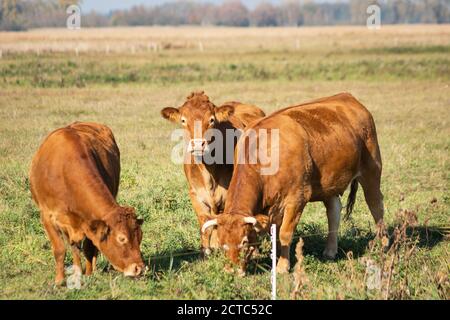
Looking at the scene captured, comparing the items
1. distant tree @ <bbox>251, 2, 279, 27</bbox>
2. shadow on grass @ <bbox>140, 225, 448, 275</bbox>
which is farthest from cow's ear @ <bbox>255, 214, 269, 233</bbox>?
distant tree @ <bbox>251, 2, 279, 27</bbox>

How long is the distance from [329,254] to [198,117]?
2327 mm

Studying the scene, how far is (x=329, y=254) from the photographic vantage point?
Answer: 30.7 feet

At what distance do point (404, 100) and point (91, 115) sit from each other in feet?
34.8

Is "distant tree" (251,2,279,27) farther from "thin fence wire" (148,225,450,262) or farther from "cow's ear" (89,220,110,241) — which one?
"cow's ear" (89,220,110,241)

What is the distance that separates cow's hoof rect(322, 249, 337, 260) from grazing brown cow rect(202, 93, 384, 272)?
12mm

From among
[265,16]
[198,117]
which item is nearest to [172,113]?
[198,117]

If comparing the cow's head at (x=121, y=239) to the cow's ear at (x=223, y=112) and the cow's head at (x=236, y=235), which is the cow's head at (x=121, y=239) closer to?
the cow's head at (x=236, y=235)

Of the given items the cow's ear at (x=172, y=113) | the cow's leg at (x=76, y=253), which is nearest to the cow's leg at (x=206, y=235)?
the cow's ear at (x=172, y=113)

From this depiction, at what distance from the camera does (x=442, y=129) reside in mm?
19031

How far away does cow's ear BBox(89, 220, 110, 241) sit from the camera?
729 centimetres

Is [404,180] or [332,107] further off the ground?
[332,107]

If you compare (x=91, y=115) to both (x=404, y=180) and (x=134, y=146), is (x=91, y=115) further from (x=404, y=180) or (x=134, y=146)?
(x=404, y=180)

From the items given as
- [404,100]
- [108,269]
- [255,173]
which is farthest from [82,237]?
[404,100]

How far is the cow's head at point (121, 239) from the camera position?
7293 millimetres
